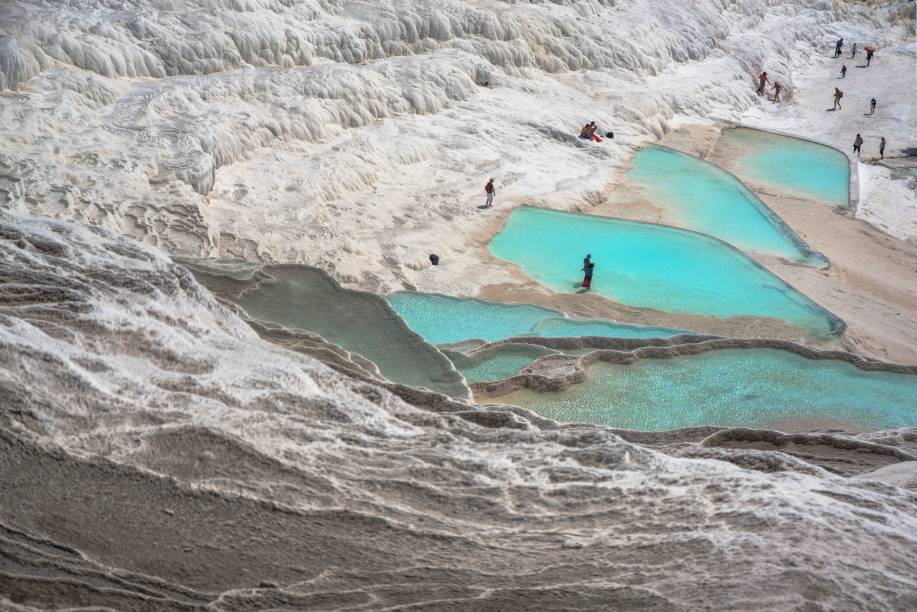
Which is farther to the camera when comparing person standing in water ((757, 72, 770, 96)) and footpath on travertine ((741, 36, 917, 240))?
person standing in water ((757, 72, 770, 96))

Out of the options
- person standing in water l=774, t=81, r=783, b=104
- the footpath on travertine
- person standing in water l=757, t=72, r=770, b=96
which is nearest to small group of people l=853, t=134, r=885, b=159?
the footpath on travertine

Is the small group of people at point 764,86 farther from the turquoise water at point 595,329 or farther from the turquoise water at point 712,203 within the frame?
the turquoise water at point 595,329

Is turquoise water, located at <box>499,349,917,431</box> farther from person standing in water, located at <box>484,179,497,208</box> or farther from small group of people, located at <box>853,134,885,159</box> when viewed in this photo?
small group of people, located at <box>853,134,885,159</box>

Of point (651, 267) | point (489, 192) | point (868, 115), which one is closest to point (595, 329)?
point (651, 267)

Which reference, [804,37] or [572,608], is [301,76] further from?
[804,37]

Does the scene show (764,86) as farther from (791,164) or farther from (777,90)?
(791,164)

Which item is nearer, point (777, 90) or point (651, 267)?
point (651, 267)
